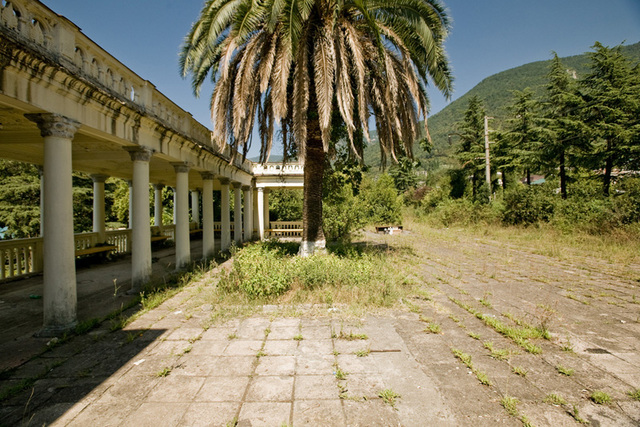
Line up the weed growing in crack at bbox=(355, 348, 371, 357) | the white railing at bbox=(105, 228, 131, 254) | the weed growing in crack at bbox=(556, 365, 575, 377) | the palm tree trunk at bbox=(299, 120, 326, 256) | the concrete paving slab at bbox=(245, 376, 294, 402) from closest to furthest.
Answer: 1. the concrete paving slab at bbox=(245, 376, 294, 402)
2. the weed growing in crack at bbox=(556, 365, 575, 377)
3. the weed growing in crack at bbox=(355, 348, 371, 357)
4. the palm tree trunk at bbox=(299, 120, 326, 256)
5. the white railing at bbox=(105, 228, 131, 254)

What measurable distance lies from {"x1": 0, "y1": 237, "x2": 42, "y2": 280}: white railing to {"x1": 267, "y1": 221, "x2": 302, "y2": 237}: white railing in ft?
38.9

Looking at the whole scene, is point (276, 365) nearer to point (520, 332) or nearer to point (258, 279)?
point (258, 279)

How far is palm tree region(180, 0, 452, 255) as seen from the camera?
6.48m

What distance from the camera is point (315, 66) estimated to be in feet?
22.2

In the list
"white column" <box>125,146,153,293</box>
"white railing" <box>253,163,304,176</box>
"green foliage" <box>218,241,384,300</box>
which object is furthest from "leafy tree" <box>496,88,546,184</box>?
"white column" <box>125,146,153,293</box>

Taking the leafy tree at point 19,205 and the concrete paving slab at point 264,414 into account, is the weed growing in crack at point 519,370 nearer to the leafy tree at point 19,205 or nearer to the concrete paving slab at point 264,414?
the concrete paving slab at point 264,414

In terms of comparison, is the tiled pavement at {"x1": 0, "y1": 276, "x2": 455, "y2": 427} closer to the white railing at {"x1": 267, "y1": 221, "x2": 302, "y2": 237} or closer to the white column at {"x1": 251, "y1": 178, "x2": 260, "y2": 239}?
the white column at {"x1": 251, "y1": 178, "x2": 260, "y2": 239}

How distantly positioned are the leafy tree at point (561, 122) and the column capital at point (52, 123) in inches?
784

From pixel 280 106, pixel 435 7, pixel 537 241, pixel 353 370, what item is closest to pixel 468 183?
pixel 537 241

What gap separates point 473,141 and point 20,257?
2871 centimetres

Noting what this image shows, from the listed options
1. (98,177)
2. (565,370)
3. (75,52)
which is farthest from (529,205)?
(98,177)

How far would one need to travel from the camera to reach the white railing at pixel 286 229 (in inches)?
779

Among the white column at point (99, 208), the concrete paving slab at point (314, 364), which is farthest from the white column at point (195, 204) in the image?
the concrete paving slab at point (314, 364)

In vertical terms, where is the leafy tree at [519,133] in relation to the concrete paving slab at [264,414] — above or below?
above
